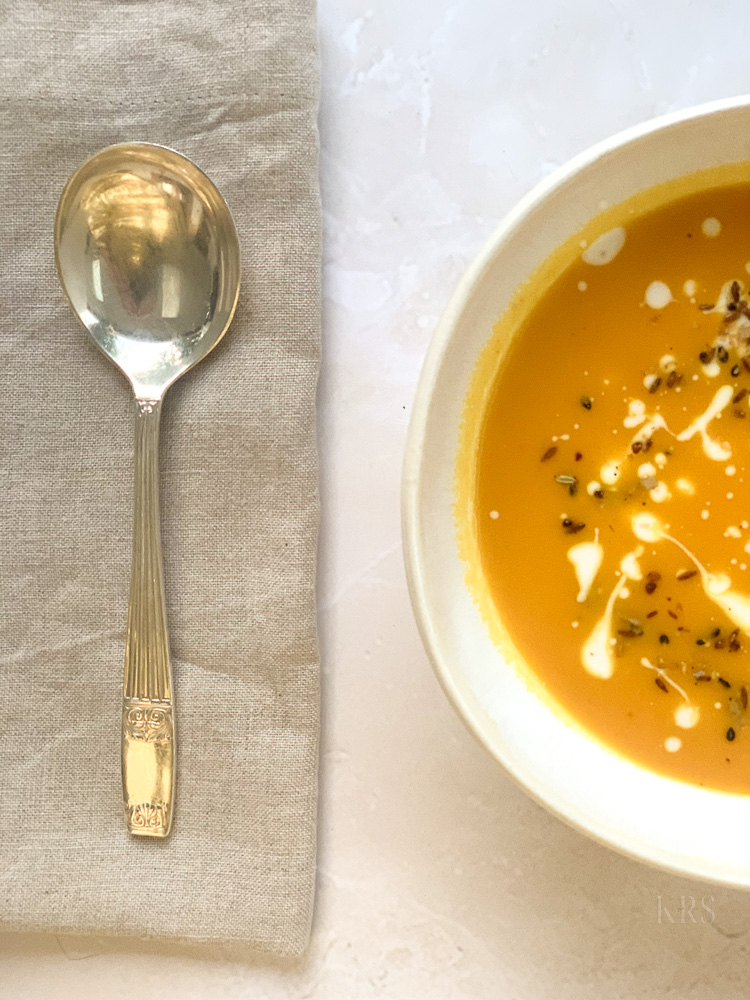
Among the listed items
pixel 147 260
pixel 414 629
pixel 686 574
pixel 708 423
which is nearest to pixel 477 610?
pixel 414 629

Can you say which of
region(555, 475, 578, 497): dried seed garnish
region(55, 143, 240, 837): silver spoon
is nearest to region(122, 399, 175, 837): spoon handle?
region(55, 143, 240, 837): silver spoon

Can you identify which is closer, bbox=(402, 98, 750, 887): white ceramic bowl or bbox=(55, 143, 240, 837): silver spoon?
bbox=(402, 98, 750, 887): white ceramic bowl

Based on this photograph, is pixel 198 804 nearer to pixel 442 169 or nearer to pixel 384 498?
pixel 384 498

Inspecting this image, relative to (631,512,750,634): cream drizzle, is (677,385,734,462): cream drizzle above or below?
above

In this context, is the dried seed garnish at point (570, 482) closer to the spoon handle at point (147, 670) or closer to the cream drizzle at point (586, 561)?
the cream drizzle at point (586, 561)
